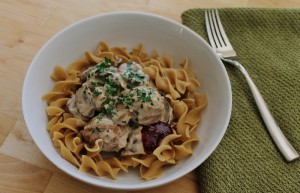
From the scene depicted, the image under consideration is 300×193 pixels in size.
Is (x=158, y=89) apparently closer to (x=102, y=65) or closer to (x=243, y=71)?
(x=102, y=65)

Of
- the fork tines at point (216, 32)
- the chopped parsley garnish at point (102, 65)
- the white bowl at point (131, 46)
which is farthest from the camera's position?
the fork tines at point (216, 32)

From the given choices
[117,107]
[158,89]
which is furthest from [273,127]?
[117,107]

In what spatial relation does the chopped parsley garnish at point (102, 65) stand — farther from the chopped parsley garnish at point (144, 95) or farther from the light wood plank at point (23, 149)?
the light wood plank at point (23, 149)

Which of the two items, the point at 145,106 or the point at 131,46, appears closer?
the point at 145,106

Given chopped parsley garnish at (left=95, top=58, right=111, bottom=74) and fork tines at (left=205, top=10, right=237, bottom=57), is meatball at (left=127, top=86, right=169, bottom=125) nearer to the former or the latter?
chopped parsley garnish at (left=95, top=58, right=111, bottom=74)

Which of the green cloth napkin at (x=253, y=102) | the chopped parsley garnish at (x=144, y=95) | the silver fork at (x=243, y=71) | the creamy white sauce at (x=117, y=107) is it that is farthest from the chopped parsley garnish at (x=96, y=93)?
the silver fork at (x=243, y=71)

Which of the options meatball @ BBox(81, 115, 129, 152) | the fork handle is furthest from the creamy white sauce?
the fork handle

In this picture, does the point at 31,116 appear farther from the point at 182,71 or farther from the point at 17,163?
the point at 182,71
